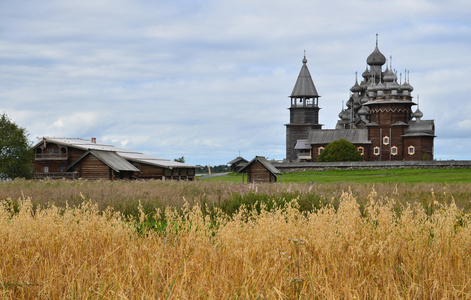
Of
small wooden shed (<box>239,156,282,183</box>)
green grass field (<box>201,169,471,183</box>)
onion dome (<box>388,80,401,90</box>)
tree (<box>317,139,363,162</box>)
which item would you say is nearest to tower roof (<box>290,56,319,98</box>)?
onion dome (<box>388,80,401,90</box>)

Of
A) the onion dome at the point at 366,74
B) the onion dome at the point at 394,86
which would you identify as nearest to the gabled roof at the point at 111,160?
the onion dome at the point at 394,86

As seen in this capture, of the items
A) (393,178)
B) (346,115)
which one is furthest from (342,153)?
(346,115)

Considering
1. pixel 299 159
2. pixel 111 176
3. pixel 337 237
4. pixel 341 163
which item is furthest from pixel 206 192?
pixel 299 159

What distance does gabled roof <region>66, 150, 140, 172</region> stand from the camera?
34906 millimetres

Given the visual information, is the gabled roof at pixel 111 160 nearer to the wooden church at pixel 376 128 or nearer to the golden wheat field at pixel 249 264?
the golden wheat field at pixel 249 264

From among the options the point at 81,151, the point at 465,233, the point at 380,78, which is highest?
the point at 380,78

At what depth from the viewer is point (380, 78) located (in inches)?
3150

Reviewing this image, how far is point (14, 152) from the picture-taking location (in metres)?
42.9

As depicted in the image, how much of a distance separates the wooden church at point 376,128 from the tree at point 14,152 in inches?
1553

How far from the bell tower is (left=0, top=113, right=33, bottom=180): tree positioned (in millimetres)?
42270

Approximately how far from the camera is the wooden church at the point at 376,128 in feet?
215

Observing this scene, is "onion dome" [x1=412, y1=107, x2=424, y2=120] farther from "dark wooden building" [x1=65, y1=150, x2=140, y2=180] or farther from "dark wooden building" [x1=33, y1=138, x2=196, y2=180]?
"dark wooden building" [x1=65, y1=150, x2=140, y2=180]

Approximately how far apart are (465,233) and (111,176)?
31.1m

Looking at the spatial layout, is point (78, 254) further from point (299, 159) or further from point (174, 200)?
point (299, 159)
